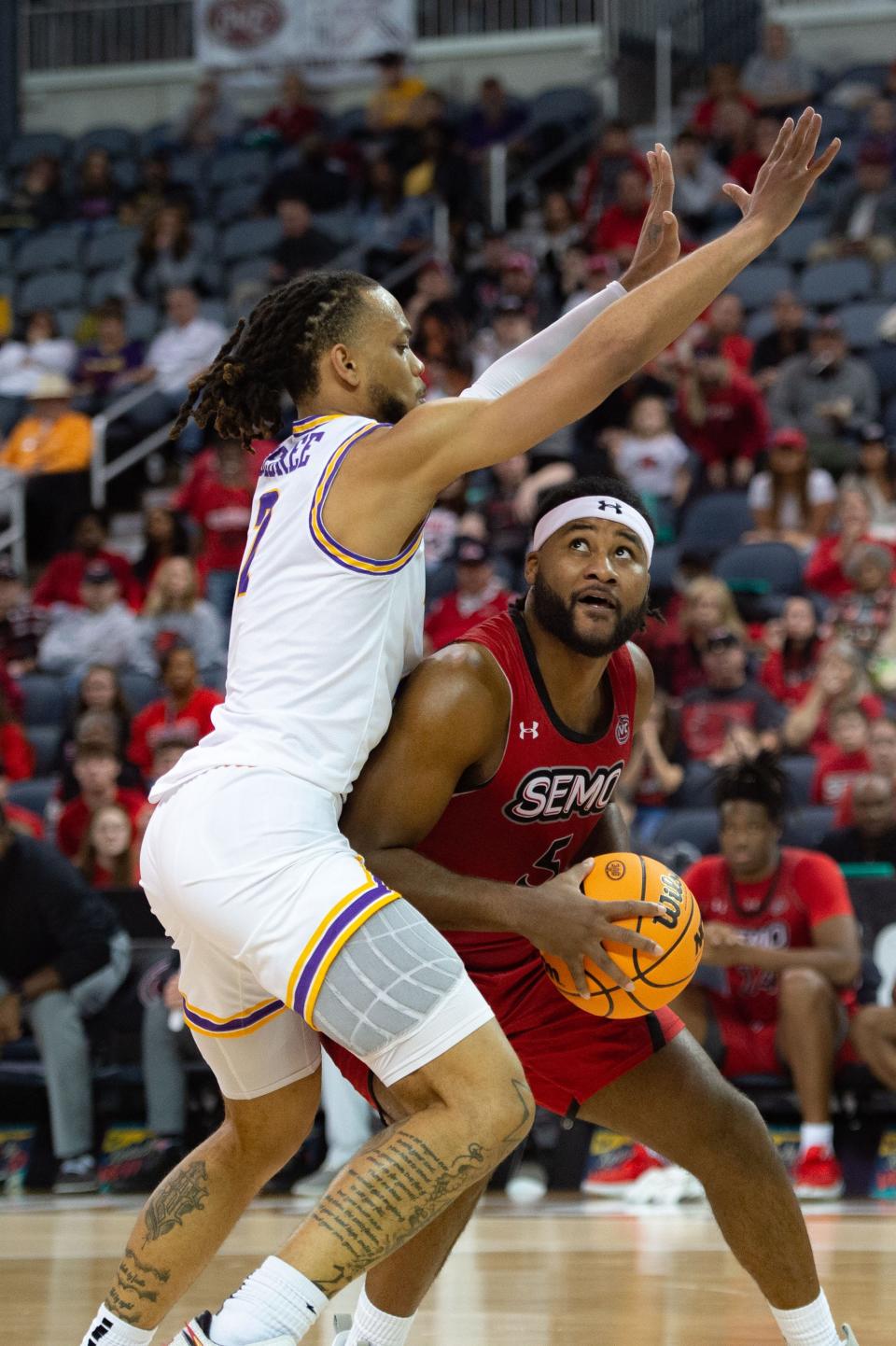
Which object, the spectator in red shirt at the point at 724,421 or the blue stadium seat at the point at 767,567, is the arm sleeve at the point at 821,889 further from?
the spectator in red shirt at the point at 724,421

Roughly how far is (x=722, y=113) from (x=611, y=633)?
11667 millimetres

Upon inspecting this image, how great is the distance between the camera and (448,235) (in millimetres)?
15156

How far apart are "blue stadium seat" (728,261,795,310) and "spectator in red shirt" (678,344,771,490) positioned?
2.08 m

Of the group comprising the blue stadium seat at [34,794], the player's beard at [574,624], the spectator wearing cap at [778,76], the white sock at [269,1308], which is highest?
the spectator wearing cap at [778,76]

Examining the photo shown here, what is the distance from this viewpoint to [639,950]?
3.62 meters

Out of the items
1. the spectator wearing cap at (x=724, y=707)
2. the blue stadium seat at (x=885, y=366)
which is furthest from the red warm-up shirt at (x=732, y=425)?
the spectator wearing cap at (x=724, y=707)

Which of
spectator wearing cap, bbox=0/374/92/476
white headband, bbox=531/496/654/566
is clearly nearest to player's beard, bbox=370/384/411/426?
white headband, bbox=531/496/654/566

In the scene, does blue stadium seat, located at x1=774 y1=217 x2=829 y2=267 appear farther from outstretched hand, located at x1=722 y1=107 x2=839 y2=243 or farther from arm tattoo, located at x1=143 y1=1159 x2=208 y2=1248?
arm tattoo, located at x1=143 y1=1159 x2=208 y2=1248

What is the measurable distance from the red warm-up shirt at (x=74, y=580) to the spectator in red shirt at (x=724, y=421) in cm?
352

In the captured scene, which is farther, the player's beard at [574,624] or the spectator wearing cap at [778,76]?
the spectator wearing cap at [778,76]

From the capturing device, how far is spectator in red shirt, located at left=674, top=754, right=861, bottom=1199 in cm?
727

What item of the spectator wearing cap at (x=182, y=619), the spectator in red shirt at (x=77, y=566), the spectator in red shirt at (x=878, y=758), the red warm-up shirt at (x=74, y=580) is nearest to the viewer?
the spectator in red shirt at (x=878, y=758)

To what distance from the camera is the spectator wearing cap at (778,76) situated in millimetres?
15281

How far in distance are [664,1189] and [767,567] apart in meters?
4.14
